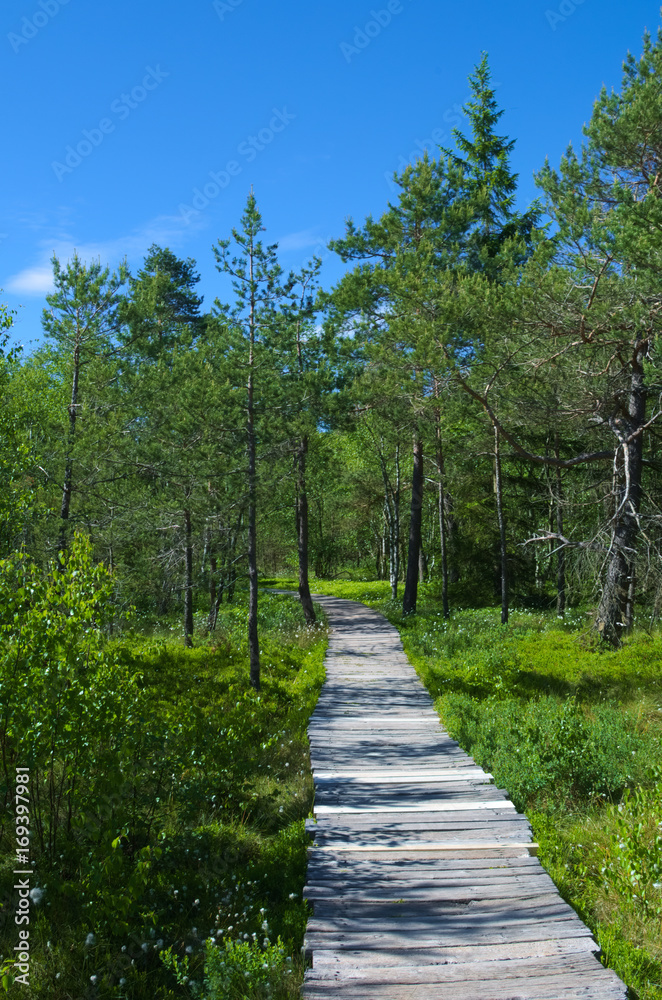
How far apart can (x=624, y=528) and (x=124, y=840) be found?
1376 centimetres

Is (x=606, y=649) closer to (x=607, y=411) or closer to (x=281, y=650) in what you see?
(x=607, y=411)

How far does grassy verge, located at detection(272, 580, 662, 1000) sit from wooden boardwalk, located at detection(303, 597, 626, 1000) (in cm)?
35

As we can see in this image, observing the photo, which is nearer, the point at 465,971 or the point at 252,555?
the point at 465,971

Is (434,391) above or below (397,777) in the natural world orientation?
above

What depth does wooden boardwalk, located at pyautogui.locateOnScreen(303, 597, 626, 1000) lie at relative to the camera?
16.6 feet

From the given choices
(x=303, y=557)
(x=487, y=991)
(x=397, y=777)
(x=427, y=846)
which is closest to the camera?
(x=487, y=991)

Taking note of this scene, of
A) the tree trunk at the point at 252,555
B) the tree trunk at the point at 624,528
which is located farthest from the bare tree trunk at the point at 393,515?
the tree trunk at the point at 252,555

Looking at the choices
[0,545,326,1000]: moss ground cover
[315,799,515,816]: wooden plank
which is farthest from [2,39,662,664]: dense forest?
[315,799,515,816]: wooden plank

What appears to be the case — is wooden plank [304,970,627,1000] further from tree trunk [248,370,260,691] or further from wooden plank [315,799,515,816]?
tree trunk [248,370,260,691]

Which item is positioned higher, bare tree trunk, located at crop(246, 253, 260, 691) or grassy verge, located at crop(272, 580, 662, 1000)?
bare tree trunk, located at crop(246, 253, 260, 691)

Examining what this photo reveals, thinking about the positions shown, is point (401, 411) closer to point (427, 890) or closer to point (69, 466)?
point (69, 466)

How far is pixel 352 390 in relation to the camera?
20922 millimetres

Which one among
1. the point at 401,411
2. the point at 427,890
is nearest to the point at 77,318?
the point at 401,411

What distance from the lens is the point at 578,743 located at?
9172 mm
